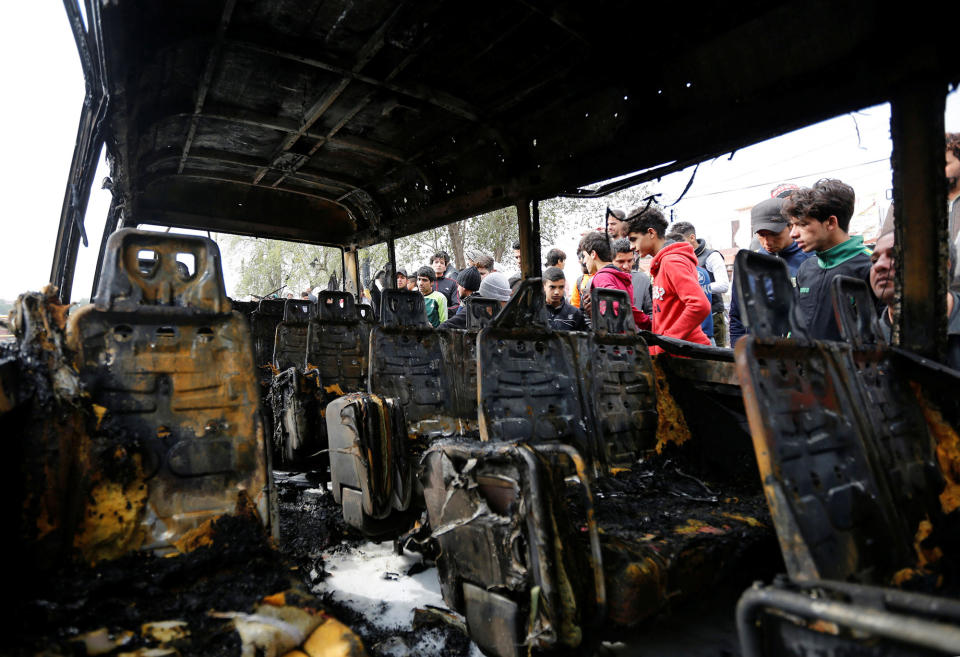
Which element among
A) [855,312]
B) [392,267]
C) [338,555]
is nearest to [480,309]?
[338,555]

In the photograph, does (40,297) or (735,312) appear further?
(735,312)

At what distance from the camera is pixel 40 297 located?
194 centimetres

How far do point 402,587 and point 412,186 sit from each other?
5.41 m

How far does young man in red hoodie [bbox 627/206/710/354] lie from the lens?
3.95 m

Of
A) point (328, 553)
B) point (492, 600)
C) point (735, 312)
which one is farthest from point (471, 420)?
point (492, 600)

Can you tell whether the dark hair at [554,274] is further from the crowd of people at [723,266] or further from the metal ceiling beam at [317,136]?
the metal ceiling beam at [317,136]

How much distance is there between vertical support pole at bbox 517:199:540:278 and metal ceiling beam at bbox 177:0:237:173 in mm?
3048

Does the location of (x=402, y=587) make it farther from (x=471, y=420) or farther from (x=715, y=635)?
(x=471, y=420)

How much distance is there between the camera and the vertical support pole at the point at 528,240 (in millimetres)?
5441

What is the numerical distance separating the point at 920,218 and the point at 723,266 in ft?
10.8

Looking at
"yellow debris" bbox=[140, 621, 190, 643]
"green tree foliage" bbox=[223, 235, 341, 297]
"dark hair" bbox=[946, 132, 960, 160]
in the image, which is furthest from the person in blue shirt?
"green tree foliage" bbox=[223, 235, 341, 297]

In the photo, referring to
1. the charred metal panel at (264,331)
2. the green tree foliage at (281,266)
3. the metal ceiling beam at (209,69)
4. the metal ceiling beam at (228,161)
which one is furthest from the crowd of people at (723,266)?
the green tree foliage at (281,266)

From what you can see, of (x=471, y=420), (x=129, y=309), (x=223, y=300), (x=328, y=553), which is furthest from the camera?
(x=471, y=420)

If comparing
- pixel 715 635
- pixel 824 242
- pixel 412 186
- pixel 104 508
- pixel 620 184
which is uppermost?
pixel 412 186
